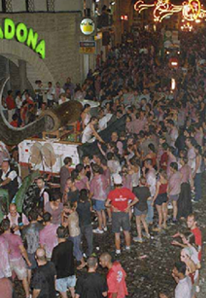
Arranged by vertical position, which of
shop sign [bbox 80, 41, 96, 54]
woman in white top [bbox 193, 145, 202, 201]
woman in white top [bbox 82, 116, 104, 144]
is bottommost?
woman in white top [bbox 193, 145, 202, 201]

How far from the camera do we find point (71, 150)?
12109mm

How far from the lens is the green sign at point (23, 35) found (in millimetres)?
18558

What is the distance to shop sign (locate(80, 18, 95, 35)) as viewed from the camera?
24.6m

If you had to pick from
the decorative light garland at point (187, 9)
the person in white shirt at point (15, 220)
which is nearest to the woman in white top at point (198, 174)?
the person in white shirt at point (15, 220)

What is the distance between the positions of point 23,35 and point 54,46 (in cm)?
353

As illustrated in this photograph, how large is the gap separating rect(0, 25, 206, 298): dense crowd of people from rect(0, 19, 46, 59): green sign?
8.30ft

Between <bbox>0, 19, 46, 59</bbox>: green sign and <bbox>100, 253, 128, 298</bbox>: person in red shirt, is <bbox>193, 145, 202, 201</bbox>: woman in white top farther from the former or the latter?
<bbox>0, 19, 46, 59</bbox>: green sign

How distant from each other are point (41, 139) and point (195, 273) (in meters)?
6.16

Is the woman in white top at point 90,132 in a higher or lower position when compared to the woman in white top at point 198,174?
higher

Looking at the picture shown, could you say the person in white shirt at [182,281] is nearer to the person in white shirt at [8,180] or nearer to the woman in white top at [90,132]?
the person in white shirt at [8,180]

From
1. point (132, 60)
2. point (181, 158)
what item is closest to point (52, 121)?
point (181, 158)

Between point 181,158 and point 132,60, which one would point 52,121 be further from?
point 132,60

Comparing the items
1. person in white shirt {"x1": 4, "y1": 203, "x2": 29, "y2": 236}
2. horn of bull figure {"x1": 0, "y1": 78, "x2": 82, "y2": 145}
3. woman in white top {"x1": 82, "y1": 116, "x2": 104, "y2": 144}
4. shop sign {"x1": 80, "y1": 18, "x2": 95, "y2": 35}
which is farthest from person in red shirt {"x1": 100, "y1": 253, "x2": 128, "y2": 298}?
shop sign {"x1": 80, "y1": 18, "x2": 95, "y2": 35}

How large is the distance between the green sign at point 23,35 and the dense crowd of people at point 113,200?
→ 8.30 feet
